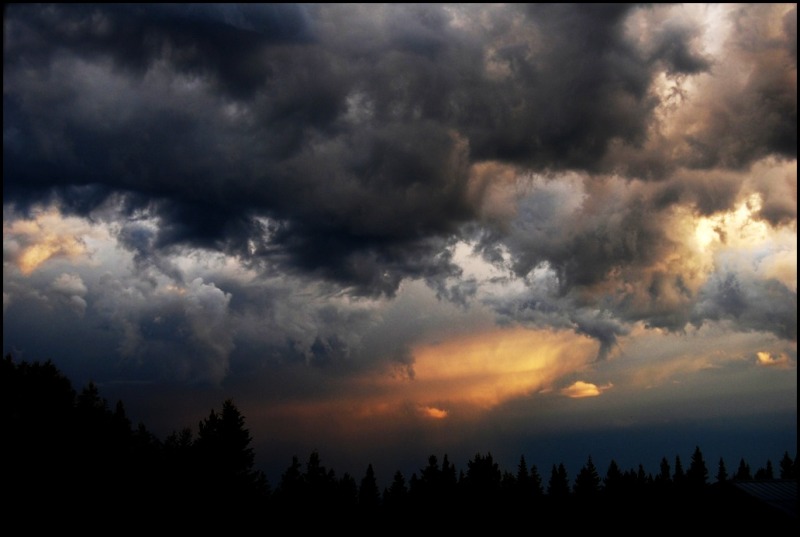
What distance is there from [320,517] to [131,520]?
122ft

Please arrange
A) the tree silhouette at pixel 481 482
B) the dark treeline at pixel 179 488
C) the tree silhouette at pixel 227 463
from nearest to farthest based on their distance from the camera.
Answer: the dark treeline at pixel 179 488 → the tree silhouette at pixel 227 463 → the tree silhouette at pixel 481 482

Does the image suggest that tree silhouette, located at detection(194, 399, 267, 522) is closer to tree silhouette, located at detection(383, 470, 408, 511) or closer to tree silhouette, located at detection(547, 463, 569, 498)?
tree silhouette, located at detection(383, 470, 408, 511)

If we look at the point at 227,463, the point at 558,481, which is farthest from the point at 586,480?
the point at 227,463

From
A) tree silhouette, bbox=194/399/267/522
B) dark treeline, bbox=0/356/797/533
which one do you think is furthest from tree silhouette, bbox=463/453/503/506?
tree silhouette, bbox=194/399/267/522

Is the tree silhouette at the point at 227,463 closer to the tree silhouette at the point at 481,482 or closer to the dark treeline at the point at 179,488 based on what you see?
the dark treeline at the point at 179,488

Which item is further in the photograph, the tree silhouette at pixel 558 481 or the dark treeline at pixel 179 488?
the tree silhouette at pixel 558 481

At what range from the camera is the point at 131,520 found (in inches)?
2832

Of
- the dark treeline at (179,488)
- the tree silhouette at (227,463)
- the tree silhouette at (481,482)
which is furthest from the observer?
the tree silhouette at (481,482)

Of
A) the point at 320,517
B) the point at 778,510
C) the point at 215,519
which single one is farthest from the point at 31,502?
the point at 778,510

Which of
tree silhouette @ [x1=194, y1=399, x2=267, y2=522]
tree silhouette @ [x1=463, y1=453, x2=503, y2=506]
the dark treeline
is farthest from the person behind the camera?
tree silhouette @ [x1=463, y1=453, x2=503, y2=506]

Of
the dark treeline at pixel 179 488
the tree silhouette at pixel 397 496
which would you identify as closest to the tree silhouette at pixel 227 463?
the dark treeline at pixel 179 488

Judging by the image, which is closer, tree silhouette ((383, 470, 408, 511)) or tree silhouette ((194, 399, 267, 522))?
tree silhouette ((194, 399, 267, 522))

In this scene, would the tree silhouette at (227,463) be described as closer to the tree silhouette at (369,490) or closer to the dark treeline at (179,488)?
the dark treeline at (179,488)

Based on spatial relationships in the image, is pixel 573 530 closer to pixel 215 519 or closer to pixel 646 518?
pixel 646 518
